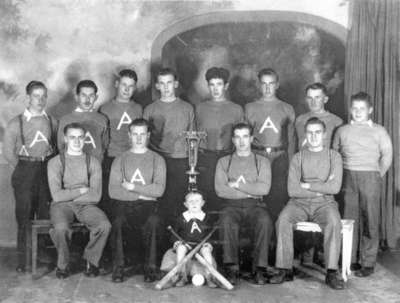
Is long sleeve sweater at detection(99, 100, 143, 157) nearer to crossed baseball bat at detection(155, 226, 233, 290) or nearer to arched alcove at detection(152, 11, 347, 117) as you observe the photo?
arched alcove at detection(152, 11, 347, 117)

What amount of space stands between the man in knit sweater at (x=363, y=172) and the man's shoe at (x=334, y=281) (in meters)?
0.59

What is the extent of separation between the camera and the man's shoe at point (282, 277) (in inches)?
187

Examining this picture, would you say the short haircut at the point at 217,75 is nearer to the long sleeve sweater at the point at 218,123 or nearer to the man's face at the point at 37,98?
the long sleeve sweater at the point at 218,123

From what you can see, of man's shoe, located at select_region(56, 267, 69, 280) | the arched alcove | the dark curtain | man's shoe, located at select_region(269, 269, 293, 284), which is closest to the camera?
man's shoe, located at select_region(269, 269, 293, 284)

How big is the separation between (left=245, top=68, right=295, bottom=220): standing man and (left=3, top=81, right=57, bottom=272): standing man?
197cm

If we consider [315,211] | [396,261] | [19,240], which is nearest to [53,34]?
[19,240]

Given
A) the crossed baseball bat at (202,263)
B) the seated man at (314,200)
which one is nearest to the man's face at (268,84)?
the seated man at (314,200)

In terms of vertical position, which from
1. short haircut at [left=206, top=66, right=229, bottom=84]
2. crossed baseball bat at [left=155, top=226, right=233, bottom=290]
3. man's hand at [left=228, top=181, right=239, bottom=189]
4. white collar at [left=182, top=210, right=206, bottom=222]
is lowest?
crossed baseball bat at [left=155, top=226, right=233, bottom=290]

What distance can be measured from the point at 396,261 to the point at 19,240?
3548 mm

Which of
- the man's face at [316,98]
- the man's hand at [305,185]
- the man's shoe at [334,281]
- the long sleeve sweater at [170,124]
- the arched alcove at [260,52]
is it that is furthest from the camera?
the arched alcove at [260,52]

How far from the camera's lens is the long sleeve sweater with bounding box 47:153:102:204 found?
16.6 ft

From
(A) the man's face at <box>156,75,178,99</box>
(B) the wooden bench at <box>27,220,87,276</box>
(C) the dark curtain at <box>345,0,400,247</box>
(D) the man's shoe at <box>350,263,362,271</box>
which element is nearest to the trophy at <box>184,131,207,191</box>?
(A) the man's face at <box>156,75,178,99</box>

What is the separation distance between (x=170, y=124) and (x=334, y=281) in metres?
2.10

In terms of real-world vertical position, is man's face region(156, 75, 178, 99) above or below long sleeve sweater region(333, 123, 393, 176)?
above
